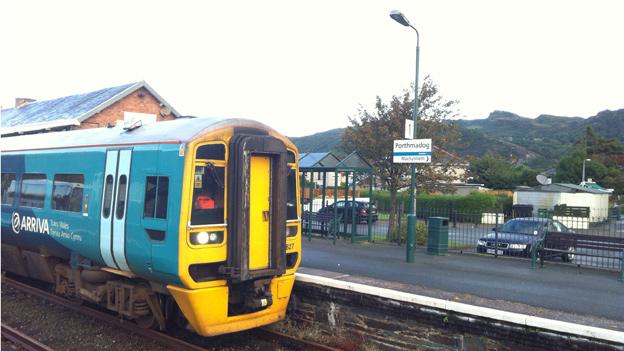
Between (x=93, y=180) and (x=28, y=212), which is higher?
(x=93, y=180)

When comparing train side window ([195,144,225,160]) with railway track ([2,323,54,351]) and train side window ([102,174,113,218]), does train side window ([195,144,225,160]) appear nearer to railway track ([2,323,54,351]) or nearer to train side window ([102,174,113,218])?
train side window ([102,174,113,218])

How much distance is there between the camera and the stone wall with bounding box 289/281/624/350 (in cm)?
638

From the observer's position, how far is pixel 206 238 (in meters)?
6.74

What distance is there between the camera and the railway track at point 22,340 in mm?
7586

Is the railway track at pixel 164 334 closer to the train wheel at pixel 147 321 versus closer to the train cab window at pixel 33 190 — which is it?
the train wheel at pixel 147 321

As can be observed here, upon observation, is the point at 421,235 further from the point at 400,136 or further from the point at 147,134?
the point at 147,134

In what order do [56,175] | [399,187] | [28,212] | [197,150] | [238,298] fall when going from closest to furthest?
[197,150] < [238,298] < [56,175] < [28,212] < [399,187]

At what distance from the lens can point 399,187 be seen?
699 inches

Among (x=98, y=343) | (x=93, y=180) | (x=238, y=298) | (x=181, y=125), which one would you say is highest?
(x=181, y=125)

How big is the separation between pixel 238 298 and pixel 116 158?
2687 millimetres

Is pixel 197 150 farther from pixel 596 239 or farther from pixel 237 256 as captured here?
pixel 596 239

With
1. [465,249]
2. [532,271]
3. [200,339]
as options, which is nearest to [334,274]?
[200,339]

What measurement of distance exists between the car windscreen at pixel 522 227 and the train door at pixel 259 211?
33.4 feet

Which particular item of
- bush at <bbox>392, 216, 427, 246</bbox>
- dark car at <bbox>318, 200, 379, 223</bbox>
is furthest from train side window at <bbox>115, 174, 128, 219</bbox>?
bush at <bbox>392, 216, 427, 246</bbox>
